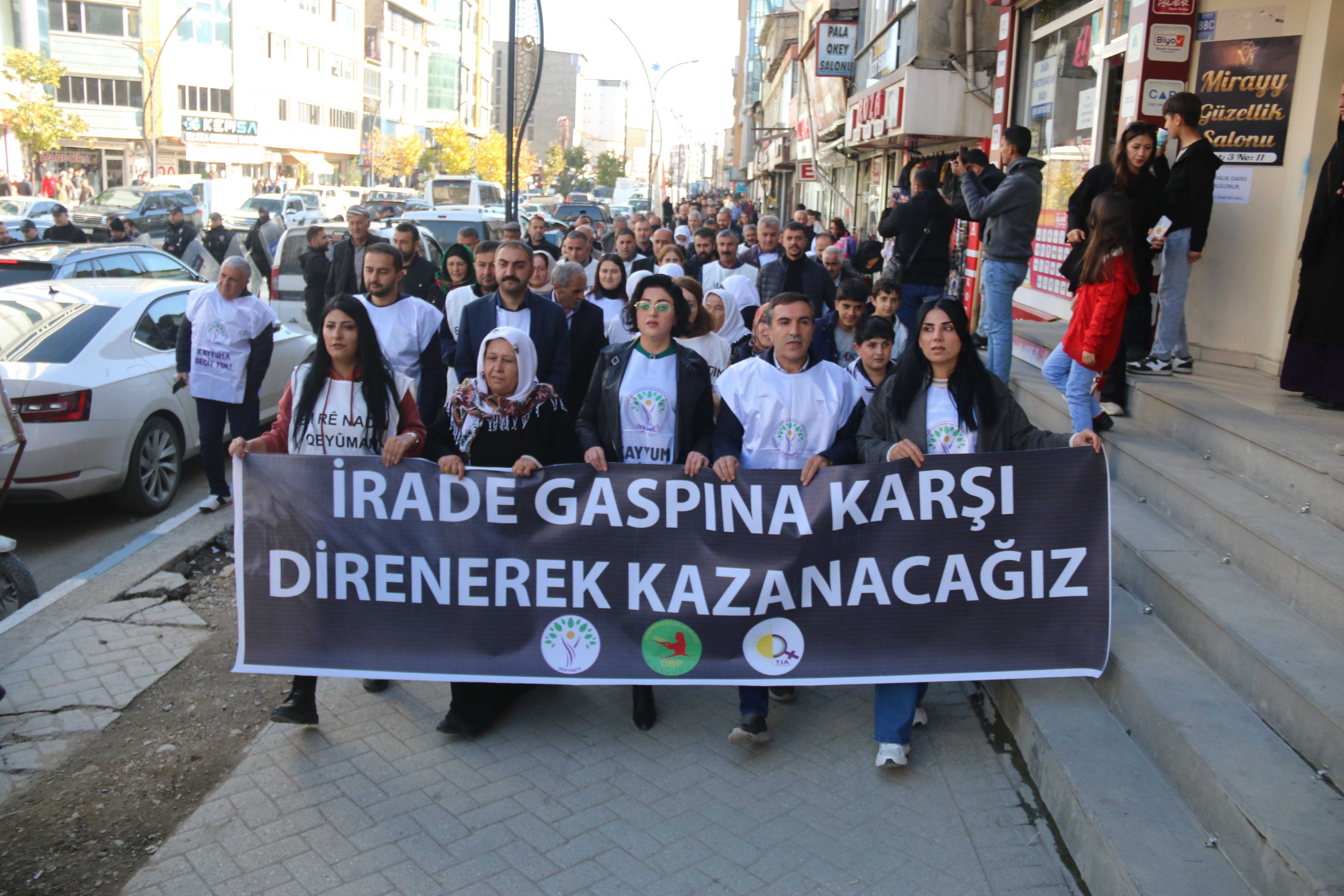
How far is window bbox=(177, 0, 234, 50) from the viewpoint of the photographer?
196ft

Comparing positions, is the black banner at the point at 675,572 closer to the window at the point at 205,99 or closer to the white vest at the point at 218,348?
the white vest at the point at 218,348

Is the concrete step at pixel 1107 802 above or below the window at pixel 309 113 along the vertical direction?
below

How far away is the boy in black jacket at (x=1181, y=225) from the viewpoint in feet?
22.8

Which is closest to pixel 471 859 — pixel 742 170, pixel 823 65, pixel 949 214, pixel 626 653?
pixel 626 653

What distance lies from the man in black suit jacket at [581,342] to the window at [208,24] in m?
62.0

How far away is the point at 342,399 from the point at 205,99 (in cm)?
6535

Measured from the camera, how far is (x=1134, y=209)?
702 centimetres

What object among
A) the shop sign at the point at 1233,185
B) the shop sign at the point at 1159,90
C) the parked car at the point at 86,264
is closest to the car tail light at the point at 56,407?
the parked car at the point at 86,264

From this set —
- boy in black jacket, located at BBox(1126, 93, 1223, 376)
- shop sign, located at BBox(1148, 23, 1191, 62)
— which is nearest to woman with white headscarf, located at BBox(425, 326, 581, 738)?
boy in black jacket, located at BBox(1126, 93, 1223, 376)

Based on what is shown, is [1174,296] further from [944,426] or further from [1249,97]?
[944,426]

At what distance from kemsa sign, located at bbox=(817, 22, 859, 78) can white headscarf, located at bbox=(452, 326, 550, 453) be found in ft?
80.1

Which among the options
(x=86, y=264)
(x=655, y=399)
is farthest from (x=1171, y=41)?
(x=86, y=264)

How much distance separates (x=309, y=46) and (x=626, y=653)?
77.4 meters

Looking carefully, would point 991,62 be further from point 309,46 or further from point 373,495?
point 309,46
